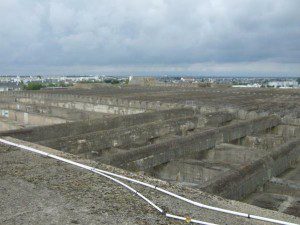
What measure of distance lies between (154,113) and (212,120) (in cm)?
336

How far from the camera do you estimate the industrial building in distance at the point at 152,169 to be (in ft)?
19.6

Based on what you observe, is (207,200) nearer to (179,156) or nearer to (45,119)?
(179,156)

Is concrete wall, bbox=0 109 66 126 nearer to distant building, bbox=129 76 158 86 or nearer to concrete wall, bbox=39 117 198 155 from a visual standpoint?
concrete wall, bbox=39 117 198 155

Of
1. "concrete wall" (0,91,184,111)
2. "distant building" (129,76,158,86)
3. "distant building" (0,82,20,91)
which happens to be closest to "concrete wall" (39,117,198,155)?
"concrete wall" (0,91,184,111)

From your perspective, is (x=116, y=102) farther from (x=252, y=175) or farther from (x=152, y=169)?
(x=252, y=175)

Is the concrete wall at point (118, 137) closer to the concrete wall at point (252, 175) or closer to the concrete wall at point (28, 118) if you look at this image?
the concrete wall at point (252, 175)

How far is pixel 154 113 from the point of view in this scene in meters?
23.2

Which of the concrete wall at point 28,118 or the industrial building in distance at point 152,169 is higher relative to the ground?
the industrial building in distance at point 152,169

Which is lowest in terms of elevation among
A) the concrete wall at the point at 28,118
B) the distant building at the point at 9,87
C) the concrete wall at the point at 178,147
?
the distant building at the point at 9,87

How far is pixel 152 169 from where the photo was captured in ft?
45.2

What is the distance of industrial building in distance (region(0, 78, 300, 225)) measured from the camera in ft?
19.6

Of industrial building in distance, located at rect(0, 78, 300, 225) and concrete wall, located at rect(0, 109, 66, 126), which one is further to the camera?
concrete wall, located at rect(0, 109, 66, 126)

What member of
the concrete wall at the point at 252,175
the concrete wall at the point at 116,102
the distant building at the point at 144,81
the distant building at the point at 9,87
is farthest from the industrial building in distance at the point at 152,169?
the distant building at the point at 144,81

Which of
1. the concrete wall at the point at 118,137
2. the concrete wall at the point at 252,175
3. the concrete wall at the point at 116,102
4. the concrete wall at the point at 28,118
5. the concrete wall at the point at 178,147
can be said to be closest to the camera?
the concrete wall at the point at 252,175
